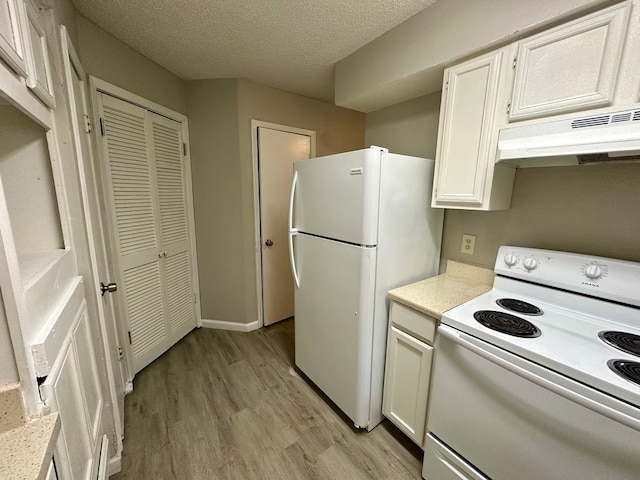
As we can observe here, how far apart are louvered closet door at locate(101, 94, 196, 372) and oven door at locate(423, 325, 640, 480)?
212cm

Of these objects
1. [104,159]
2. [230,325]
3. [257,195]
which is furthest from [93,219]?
[230,325]

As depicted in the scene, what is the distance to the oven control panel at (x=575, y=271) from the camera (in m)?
1.04

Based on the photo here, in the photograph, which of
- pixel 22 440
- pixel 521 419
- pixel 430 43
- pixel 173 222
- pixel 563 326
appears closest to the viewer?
pixel 22 440

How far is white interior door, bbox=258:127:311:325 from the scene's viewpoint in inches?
102

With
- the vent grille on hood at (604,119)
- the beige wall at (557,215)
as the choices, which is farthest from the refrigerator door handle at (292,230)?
the vent grille on hood at (604,119)

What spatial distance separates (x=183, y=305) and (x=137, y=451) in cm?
121

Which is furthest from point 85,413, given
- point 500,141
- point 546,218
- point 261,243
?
point 546,218

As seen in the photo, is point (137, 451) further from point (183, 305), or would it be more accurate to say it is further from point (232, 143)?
point (232, 143)

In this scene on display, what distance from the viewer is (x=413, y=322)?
1362 millimetres

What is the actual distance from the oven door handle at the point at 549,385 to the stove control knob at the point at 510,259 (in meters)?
0.57

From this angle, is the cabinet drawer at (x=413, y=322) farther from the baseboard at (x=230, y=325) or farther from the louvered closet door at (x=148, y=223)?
the louvered closet door at (x=148, y=223)

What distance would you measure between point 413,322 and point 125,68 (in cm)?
249

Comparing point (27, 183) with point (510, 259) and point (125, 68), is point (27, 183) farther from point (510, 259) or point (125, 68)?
point (510, 259)

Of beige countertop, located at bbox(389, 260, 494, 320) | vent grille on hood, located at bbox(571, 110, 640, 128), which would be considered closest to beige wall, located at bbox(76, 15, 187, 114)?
beige countertop, located at bbox(389, 260, 494, 320)
